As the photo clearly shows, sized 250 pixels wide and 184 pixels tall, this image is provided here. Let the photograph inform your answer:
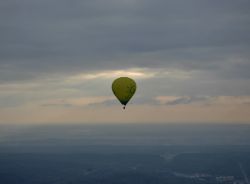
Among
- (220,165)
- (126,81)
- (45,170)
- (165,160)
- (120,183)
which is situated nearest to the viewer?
(126,81)

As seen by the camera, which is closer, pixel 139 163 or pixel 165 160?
pixel 139 163

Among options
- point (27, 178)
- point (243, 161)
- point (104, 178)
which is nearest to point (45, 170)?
point (27, 178)

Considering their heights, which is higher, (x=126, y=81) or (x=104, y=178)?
(x=126, y=81)

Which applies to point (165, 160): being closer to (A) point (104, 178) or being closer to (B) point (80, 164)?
(B) point (80, 164)

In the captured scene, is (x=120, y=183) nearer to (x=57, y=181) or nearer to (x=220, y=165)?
(x=57, y=181)

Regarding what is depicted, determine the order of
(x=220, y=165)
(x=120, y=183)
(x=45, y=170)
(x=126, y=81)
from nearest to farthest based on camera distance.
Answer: (x=126, y=81), (x=120, y=183), (x=45, y=170), (x=220, y=165)

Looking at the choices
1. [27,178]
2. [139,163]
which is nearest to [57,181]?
[27,178]
